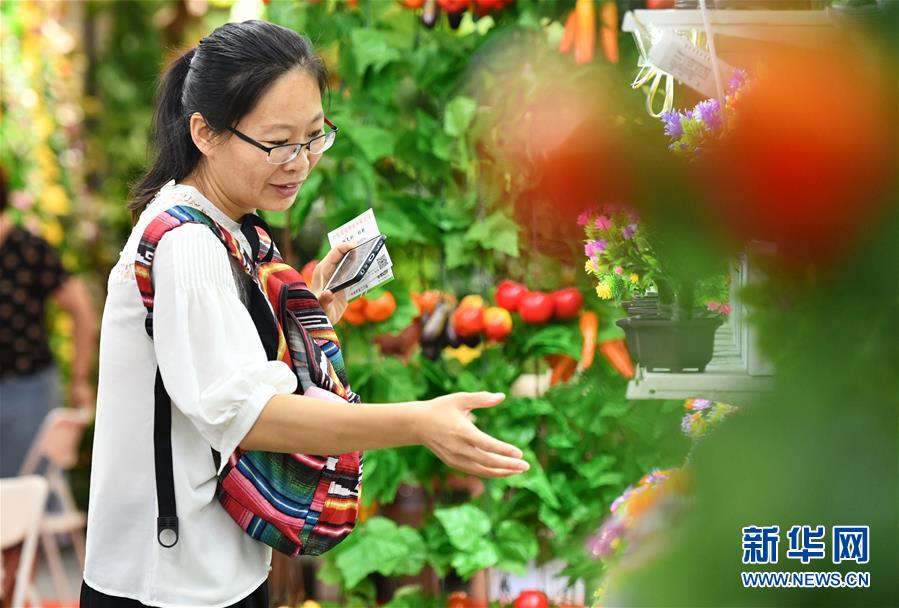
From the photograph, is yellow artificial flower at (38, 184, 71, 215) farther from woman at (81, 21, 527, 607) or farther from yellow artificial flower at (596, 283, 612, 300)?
yellow artificial flower at (596, 283, 612, 300)

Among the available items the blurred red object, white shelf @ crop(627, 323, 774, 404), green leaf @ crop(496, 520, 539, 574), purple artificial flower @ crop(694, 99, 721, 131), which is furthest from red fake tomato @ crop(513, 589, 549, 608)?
the blurred red object

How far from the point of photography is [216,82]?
3.52ft

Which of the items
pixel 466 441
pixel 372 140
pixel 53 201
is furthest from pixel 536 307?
pixel 53 201

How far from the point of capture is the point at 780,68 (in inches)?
16.5

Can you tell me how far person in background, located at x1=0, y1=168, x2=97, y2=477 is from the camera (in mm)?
3324

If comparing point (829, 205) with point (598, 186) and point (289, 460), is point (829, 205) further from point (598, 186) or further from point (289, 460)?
point (289, 460)

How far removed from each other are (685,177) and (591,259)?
1.82 ft

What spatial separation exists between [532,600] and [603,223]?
173cm

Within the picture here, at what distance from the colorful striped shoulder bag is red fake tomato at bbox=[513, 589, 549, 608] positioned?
121 centimetres

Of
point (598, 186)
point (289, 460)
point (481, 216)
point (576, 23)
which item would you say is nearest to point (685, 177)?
point (598, 186)

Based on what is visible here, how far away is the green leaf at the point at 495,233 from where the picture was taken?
2227mm

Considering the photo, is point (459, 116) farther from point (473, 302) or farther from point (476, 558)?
point (476, 558)

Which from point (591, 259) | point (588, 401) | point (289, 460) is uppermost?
point (591, 259)

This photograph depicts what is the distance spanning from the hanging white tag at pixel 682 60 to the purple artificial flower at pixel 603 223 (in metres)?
0.47
